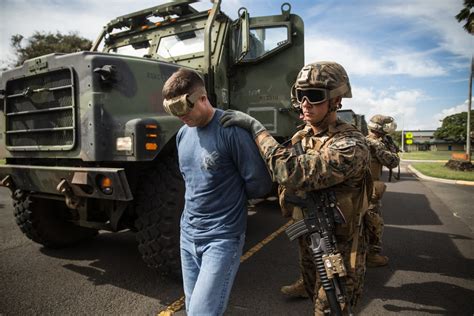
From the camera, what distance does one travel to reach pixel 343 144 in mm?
1595

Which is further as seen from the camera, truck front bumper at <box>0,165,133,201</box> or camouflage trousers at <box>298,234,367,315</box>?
truck front bumper at <box>0,165,133,201</box>

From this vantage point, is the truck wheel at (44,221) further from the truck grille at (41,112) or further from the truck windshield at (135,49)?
the truck windshield at (135,49)

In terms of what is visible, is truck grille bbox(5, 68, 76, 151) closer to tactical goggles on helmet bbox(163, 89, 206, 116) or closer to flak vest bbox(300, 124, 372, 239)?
tactical goggles on helmet bbox(163, 89, 206, 116)

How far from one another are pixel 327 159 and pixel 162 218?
170 cm

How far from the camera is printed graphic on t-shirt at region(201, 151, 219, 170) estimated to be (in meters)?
1.70

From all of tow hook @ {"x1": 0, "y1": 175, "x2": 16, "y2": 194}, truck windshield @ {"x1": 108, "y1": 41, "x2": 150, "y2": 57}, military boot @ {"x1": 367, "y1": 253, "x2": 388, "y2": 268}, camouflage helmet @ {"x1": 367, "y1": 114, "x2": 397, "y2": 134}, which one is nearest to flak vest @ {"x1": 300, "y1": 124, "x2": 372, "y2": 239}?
military boot @ {"x1": 367, "y1": 253, "x2": 388, "y2": 268}

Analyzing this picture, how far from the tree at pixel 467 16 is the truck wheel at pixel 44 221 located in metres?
18.9

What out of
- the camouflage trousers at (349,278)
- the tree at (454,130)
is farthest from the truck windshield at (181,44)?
the tree at (454,130)

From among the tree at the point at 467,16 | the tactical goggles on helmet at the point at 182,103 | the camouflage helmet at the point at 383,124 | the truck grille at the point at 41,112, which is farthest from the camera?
the tree at the point at 467,16

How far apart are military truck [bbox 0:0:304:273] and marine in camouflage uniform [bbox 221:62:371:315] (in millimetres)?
1276

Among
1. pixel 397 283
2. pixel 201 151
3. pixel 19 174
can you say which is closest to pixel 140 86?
pixel 19 174

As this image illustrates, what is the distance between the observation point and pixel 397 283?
3.15 metres

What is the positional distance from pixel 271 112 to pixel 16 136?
2959 millimetres

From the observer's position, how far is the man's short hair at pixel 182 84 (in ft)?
5.50
